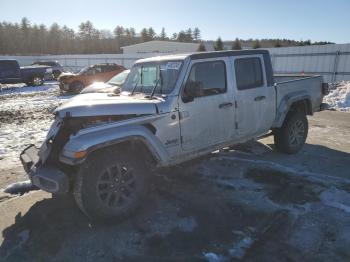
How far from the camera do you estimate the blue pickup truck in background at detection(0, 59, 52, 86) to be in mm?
21906

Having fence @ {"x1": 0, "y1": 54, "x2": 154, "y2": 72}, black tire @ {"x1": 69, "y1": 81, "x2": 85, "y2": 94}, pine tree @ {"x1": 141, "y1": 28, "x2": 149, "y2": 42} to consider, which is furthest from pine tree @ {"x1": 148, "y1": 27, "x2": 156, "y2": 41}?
black tire @ {"x1": 69, "y1": 81, "x2": 85, "y2": 94}

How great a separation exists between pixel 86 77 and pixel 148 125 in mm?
15762

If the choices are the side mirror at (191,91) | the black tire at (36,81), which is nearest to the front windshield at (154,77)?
the side mirror at (191,91)

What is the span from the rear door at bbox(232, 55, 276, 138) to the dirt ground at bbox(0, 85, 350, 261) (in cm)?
78

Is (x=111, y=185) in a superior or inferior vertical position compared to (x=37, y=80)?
inferior

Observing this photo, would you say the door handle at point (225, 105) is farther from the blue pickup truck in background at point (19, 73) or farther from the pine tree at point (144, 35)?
the pine tree at point (144, 35)

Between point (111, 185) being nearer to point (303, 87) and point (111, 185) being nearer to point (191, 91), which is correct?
point (191, 91)

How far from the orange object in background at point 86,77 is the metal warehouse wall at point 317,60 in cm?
976

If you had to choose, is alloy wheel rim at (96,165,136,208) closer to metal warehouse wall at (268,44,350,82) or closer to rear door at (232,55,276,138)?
rear door at (232,55,276,138)

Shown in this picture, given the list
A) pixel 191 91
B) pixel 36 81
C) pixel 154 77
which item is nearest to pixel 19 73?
pixel 36 81

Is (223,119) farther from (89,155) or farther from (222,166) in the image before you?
(89,155)

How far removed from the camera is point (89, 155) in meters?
4.04

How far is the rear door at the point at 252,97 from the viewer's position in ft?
18.1

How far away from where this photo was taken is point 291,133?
684 cm
